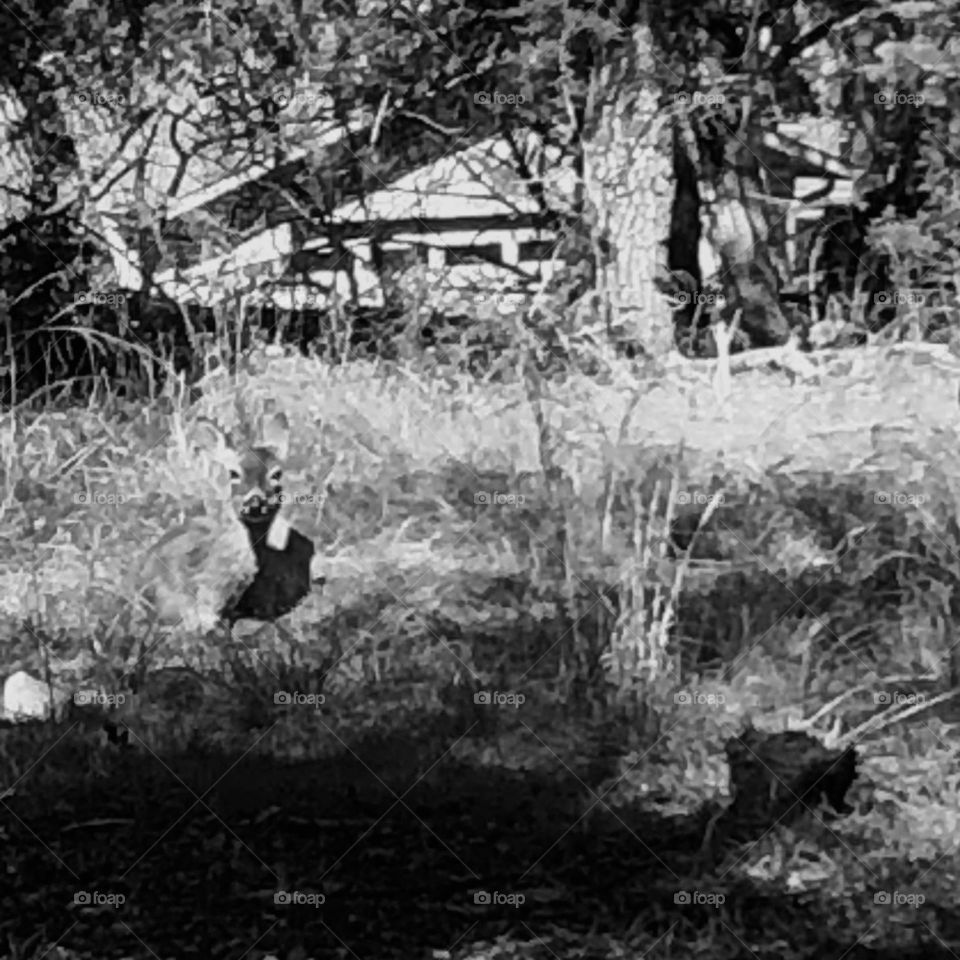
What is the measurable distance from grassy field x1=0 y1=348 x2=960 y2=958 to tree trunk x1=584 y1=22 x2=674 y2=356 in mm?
81

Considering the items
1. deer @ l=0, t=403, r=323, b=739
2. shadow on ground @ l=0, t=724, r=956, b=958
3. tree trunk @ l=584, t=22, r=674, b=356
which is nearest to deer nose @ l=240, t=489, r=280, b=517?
deer @ l=0, t=403, r=323, b=739

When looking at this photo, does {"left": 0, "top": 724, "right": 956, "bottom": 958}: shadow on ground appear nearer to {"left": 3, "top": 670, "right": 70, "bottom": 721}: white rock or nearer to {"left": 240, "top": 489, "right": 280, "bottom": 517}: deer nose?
{"left": 3, "top": 670, "right": 70, "bottom": 721}: white rock

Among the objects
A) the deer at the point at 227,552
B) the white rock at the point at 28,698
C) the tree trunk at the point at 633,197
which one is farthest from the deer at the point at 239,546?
the tree trunk at the point at 633,197

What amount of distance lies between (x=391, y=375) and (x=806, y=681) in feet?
2.35

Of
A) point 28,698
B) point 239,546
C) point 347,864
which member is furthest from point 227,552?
point 347,864

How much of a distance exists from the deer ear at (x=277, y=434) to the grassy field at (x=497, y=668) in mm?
16

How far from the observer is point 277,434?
2.27m

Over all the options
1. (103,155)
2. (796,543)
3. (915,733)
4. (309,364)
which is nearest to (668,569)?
(796,543)

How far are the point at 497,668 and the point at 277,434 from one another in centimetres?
46

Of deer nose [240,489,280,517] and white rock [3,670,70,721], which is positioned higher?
deer nose [240,489,280,517]

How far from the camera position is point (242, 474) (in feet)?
7.45

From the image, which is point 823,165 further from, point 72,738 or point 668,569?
point 72,738

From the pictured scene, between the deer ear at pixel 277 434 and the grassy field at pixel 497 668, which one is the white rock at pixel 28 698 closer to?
the grassy field at pixel 497 668

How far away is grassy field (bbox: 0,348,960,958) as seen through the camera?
2137mm
